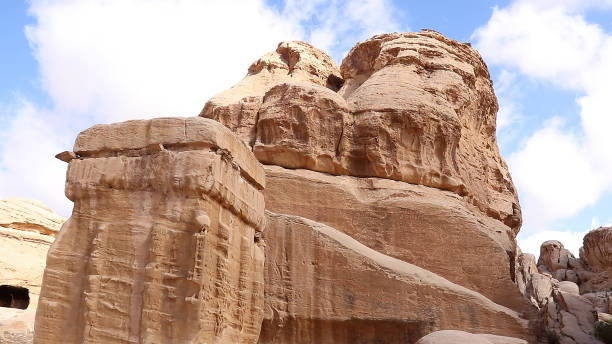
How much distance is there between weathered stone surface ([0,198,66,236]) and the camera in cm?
2377

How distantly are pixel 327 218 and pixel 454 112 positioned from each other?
4991 mm

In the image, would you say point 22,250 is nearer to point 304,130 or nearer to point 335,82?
point 335,82

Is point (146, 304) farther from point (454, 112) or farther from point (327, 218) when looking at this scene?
point (454, 112)

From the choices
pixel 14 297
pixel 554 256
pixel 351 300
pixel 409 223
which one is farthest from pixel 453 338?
pixel 554 256

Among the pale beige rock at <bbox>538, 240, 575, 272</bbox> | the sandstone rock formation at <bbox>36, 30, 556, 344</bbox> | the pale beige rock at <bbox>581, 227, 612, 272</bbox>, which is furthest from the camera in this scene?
the pale beige rock at <bbox>538, 240, 575, 272</bbox>

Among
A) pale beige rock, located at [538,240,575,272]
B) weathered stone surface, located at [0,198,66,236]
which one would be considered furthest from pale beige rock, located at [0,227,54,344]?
pale beige rock, located at [538,240,575,272]

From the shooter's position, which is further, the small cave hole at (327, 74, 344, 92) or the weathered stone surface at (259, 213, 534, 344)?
the small cave hole at (327, 74, 344, 92)

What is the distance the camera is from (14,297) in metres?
23.6

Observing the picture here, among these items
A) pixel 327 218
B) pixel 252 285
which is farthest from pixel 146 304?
pixel 327 218

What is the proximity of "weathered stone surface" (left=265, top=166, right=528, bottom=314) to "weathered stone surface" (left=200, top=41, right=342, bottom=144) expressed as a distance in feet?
13.3

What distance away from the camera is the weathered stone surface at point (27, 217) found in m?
23.8

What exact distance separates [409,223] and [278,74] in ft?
29.3

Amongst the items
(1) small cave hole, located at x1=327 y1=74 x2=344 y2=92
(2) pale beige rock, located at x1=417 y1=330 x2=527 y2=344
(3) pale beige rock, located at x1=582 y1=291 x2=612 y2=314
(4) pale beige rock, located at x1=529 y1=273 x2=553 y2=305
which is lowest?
(2) pale beige rock, located at x1=417 y1=330 x2=527 y2=344

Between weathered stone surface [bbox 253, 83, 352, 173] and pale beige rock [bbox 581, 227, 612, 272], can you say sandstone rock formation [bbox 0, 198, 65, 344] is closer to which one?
weathered stone surface [bbox 253, 83, 352, 173]
